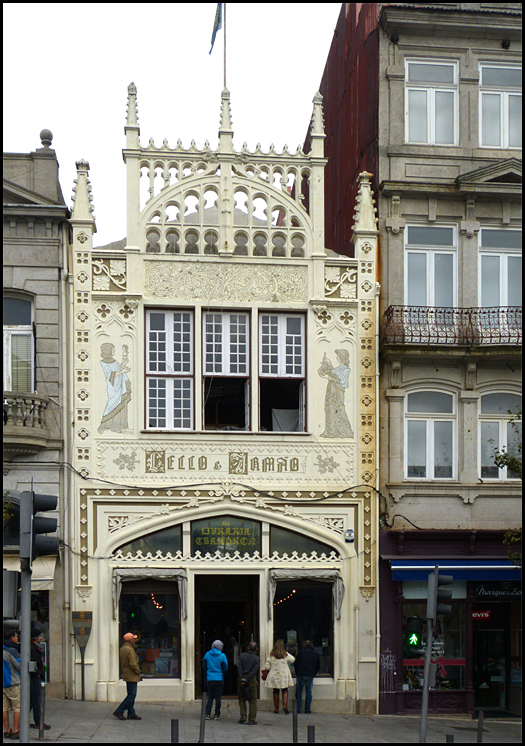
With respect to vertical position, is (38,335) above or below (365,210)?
below

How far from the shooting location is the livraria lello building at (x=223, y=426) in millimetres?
21562

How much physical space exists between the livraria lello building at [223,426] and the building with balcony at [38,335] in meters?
0.42

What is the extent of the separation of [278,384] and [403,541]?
451 centimetres

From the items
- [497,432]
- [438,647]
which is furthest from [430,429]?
[438,647]

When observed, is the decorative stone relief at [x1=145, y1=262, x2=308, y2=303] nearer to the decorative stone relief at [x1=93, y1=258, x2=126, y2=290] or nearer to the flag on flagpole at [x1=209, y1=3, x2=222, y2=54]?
the decorative stone relief at [x1=93, y1=258, x2=126, y2=290]

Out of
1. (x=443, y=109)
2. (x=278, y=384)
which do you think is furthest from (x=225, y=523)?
(x=443, y=109)

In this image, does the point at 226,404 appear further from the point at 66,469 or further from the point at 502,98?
the point at 502,98

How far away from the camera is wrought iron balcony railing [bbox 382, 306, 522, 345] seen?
22.5m

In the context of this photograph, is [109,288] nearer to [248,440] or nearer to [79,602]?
[248,440]

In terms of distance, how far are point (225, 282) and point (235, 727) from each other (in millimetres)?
9538

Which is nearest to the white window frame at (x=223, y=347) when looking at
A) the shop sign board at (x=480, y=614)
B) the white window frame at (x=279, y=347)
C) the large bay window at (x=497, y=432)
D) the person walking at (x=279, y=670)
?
the white window frame at (x=279, y=347)

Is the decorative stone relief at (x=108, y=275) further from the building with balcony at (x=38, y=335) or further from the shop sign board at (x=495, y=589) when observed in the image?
the shop sign board at (x=495, y=589)

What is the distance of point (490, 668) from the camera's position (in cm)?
2264

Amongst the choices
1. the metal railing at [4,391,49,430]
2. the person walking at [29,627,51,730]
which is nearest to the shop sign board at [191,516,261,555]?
the metal railing at [4,391,49,430]
